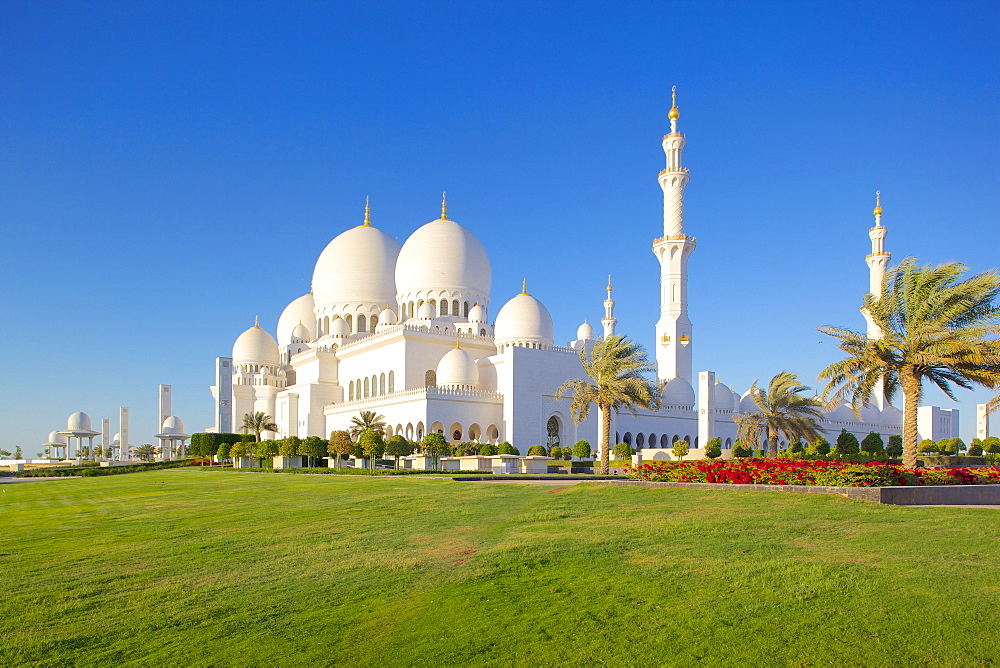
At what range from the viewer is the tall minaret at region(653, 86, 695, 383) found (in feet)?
161

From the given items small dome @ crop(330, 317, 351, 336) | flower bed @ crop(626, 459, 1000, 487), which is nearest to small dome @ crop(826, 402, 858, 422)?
small dome @ crop(330, 317, 351, 336)

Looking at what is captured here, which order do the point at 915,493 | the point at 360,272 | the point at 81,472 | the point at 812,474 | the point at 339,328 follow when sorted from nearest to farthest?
1. the point at 915,493
2. the point at 812,474
3. the point at 81,472
4. the point at 339,328
5. the point at 360,272

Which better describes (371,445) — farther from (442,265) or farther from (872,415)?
Answer: (872,415)

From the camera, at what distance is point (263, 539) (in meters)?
11.1

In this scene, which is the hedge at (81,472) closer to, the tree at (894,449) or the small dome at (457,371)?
the small dome at (457,371)

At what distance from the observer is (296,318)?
61.9 m

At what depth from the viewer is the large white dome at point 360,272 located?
54.0 meters

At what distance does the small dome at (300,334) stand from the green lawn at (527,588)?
47.2 m

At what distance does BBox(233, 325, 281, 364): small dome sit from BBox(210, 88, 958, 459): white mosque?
0.26 ft

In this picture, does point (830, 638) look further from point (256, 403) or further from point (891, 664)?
point (256, 403)

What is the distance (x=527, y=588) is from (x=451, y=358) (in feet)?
119

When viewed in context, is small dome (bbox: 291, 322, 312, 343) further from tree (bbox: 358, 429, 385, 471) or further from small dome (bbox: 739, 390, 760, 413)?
small dome (bbox: 739, 390, 760, 413)

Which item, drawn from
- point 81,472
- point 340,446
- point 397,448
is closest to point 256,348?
point 81,472

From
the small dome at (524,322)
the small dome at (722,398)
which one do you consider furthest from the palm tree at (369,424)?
the small dome at (722,398)
